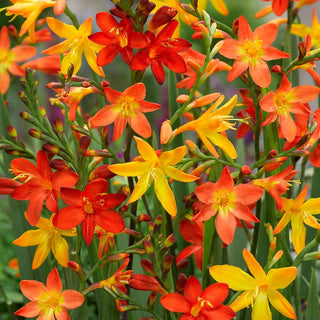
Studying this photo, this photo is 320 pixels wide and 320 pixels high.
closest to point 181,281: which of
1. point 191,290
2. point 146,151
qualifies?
point 191,290

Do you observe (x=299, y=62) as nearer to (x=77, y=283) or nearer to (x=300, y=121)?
(x=300, y=121)

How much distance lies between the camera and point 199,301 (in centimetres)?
49

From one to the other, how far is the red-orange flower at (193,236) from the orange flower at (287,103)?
179 millimetres

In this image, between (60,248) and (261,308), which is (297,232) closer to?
(261,308)

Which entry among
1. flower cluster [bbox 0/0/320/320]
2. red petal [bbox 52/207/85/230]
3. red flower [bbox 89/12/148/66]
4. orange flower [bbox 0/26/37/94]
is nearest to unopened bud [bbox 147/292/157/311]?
flower cluster [bbox 0/0/320/320]

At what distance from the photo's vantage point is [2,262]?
1.12 meters

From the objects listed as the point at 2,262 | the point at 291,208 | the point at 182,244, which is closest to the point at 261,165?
the point at 291,208

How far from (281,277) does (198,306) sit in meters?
0.08

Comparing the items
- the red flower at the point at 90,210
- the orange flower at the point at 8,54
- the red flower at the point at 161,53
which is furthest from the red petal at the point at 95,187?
the orange flower at the point at 8,54

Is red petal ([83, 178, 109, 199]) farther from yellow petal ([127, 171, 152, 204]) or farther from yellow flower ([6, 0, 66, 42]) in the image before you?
yellow flower ([6, 0, 66, 42])

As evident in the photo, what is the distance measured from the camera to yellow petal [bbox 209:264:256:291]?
502 mm

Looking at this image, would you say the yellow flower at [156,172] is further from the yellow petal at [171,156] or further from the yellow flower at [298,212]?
the yellow flower at [298,212]

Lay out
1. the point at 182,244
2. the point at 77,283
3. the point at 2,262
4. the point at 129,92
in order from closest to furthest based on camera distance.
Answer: the point at 129,92
the point at 77,283
the point at 182,244
the point at 2,262

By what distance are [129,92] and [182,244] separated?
35cm
